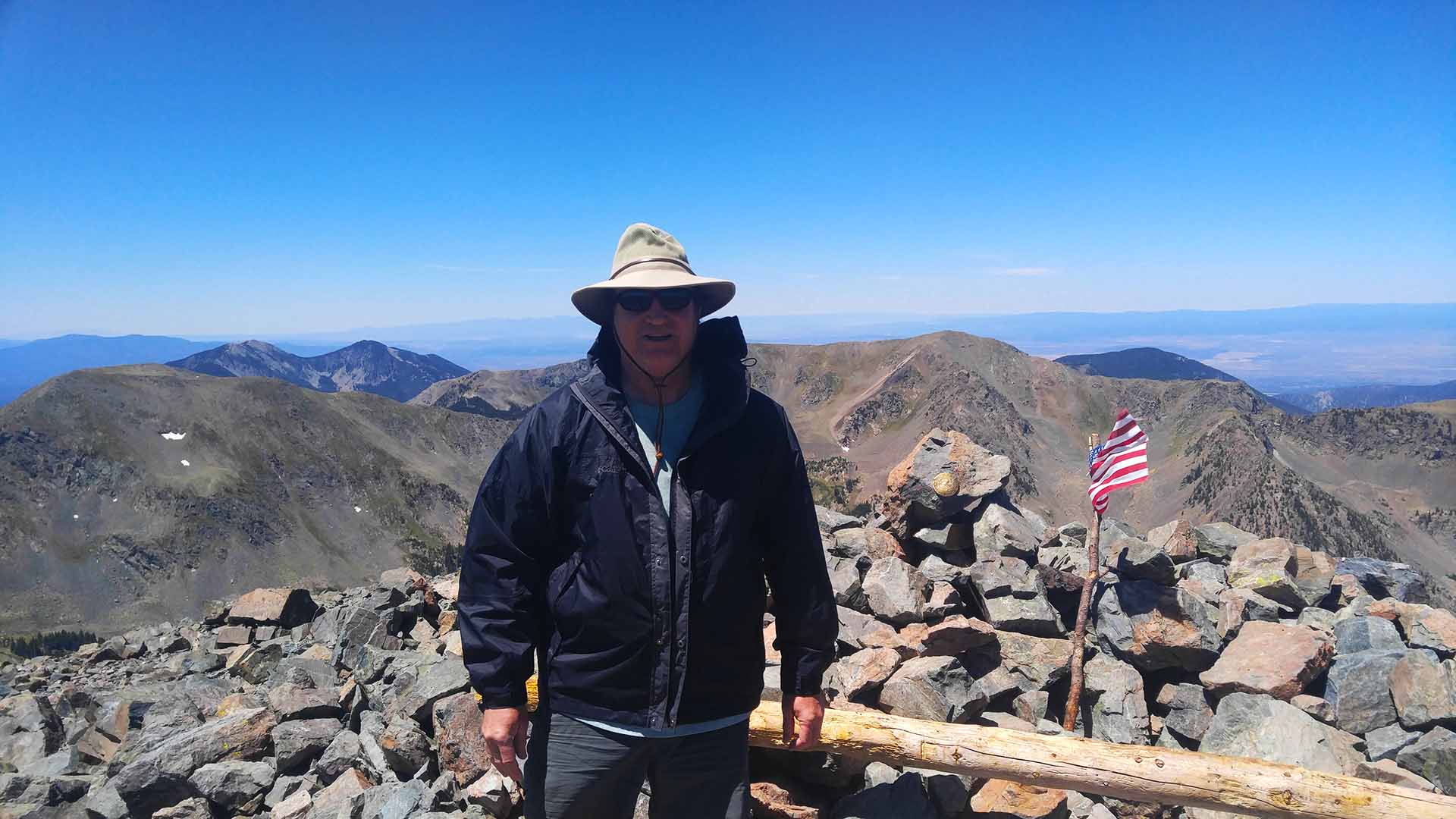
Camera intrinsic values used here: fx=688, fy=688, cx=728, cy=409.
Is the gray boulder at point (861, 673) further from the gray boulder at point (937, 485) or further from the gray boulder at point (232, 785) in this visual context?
the gray boulder at point (232, 785)

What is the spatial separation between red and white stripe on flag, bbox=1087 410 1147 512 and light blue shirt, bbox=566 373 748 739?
7710 mm

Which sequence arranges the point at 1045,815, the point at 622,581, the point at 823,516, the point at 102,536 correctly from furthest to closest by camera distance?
1. the point at 102,536
2. the point at 823,516
3. the point at 1045,815
4. the point at 622,581

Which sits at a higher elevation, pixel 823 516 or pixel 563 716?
pixel 563 716

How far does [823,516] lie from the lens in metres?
16.0

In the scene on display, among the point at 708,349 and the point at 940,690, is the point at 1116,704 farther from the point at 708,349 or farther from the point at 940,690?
the point at 708,349

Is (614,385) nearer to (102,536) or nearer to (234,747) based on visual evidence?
(234,747)

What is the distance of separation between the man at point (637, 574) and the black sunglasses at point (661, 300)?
0.01 metres

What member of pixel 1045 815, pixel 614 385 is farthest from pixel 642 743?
pixel 1045 815

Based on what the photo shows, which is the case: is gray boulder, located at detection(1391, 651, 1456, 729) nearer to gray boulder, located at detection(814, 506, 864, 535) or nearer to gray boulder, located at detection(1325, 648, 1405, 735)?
gray boulder, located at detection(1325, 648, 1405, 735)

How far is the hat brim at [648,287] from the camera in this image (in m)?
4.15

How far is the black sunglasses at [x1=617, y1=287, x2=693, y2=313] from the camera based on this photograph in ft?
13.8

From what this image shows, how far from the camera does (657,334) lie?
416 centimetres

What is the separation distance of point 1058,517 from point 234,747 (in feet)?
585

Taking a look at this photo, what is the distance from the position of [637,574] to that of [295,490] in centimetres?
19524
